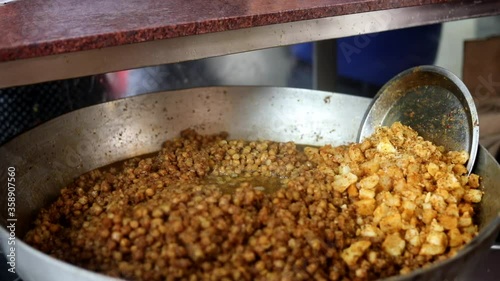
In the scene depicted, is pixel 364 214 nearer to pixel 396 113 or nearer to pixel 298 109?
pixel 396 113

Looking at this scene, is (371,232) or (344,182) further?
(344,182)

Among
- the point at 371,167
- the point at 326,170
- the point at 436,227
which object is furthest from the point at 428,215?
the point at 326,170

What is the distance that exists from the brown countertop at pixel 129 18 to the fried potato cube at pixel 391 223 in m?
0.61

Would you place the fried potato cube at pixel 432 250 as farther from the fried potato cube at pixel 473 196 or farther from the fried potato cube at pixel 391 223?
the fried potato cube at pixel 473 196

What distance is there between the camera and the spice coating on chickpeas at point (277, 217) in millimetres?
1310

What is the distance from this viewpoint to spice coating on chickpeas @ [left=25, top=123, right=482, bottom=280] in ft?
4.30

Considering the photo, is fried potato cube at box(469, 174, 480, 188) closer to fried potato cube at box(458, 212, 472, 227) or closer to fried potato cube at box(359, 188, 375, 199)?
fried potato cube at box(458, 212, 472, 227)

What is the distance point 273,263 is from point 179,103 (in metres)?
0.94

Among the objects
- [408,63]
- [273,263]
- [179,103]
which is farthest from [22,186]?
[408,63]

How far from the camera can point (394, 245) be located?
1403 mm

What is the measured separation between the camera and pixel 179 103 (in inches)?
82.1

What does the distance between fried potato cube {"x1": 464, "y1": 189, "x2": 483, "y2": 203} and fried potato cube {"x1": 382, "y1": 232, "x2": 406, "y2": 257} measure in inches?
10.5

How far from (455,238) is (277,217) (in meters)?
0.45

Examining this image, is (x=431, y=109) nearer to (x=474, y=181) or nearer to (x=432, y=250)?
(x=474, y=181)
